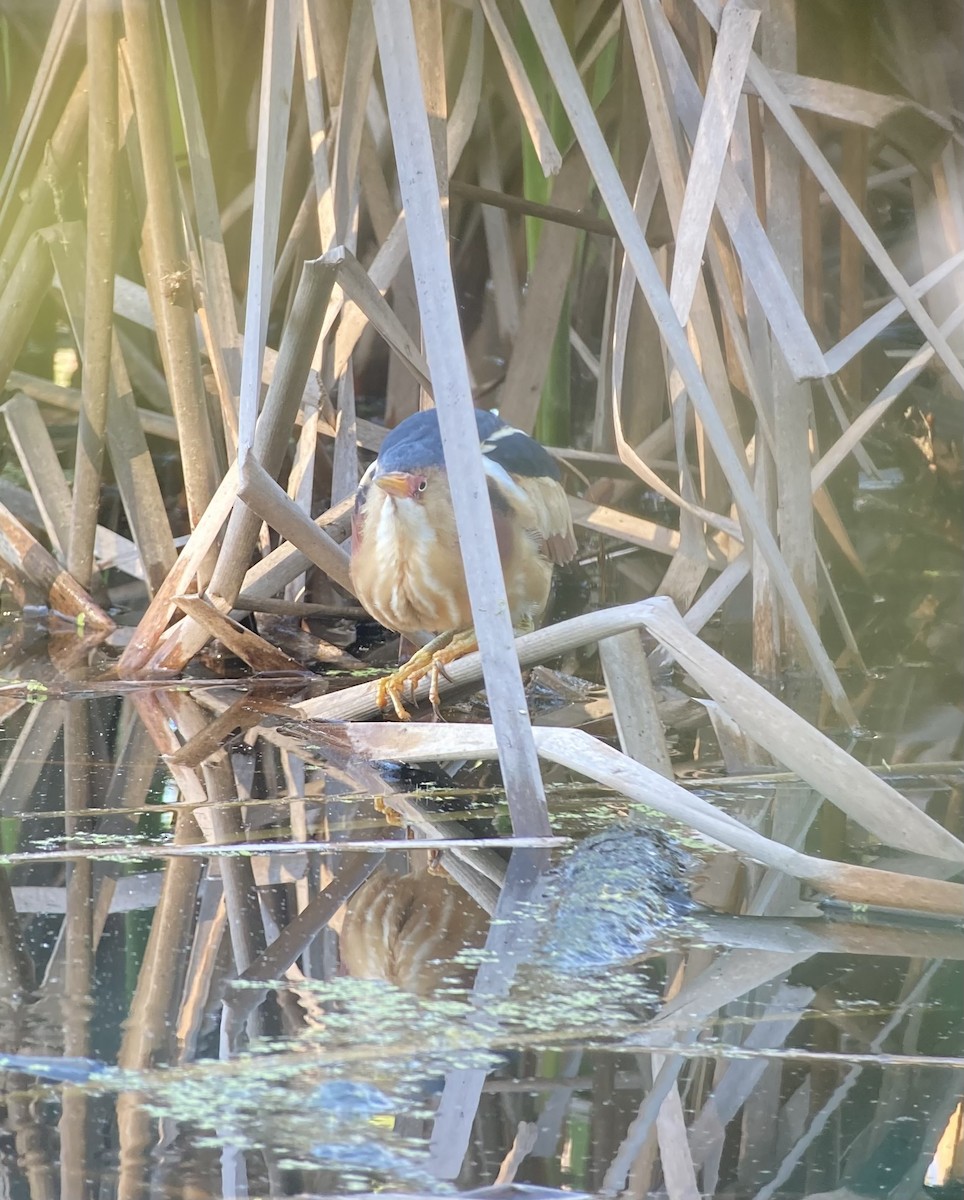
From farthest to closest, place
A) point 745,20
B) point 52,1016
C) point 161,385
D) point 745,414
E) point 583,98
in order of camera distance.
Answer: point 161,385 → point 745,414 → point 745,20 → point 583,98 → point 52,1016

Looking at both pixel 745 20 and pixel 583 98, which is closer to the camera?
pixel 583 98

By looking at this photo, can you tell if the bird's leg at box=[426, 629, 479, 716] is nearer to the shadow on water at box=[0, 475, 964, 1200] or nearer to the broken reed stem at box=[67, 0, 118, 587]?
the shadow on water at box=[0, 475, 964, 1200]

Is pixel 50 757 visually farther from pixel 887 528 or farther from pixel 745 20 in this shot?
pixel 887 528

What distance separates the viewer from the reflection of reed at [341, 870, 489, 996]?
49.2 inches

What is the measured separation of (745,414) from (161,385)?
141 centimetres

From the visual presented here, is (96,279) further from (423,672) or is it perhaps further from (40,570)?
(423,672)

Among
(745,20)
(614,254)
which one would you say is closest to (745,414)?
(614,254)

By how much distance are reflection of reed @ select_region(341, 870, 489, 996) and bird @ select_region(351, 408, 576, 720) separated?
63 cm

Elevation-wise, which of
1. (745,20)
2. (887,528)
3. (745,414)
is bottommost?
(887,528)

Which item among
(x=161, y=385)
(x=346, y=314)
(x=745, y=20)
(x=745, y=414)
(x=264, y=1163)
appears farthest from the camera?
(x=161, y=385)

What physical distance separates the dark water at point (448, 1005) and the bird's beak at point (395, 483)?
544mm

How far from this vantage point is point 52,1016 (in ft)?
3.78

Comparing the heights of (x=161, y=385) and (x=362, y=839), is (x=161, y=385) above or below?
above

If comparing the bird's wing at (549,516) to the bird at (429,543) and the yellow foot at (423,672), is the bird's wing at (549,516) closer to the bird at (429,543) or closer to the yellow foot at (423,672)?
the bird at (429,543)
